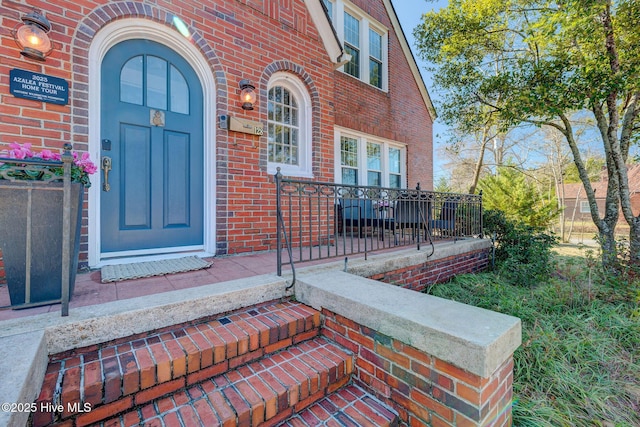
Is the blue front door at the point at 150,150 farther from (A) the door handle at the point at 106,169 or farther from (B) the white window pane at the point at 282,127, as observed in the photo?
(B) the white window pane at the point at 282,127

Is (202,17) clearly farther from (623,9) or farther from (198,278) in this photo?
(623,9)

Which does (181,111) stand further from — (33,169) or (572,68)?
(572,68)

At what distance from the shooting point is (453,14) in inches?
229

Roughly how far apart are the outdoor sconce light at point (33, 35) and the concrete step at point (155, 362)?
2.51 metres

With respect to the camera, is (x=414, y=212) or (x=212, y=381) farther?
(x=414, y=212)

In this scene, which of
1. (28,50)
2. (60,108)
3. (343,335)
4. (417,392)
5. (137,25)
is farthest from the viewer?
(137,25)

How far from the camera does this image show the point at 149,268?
2.64m

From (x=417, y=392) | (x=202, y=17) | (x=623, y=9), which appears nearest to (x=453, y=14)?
(x=623, y=9)

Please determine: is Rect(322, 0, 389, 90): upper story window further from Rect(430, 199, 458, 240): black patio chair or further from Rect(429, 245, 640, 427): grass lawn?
Rect(429, 245, 640, 427): grass lawn

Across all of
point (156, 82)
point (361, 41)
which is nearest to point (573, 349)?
point (156, 82)

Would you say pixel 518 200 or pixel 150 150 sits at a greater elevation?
pixel 150 150

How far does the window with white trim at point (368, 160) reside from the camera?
6.01 meters

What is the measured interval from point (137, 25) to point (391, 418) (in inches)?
158

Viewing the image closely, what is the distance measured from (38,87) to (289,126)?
2.70 meters
